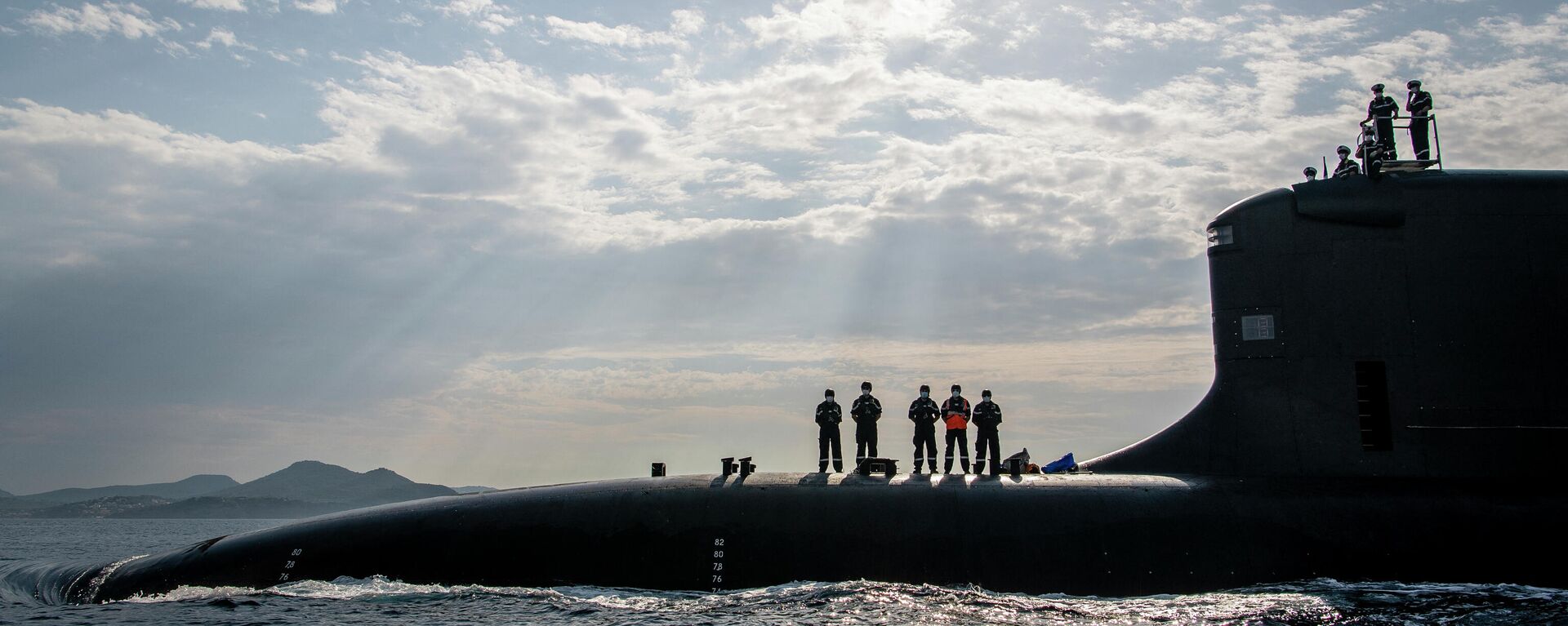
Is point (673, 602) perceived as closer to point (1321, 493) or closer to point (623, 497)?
point (623, 497)

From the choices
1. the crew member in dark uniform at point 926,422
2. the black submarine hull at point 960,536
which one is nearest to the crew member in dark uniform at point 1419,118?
the black submarine hull at point 960,536

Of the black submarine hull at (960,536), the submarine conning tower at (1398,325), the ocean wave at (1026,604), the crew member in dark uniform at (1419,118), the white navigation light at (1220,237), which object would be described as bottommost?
the ocean wave at (1026,604)

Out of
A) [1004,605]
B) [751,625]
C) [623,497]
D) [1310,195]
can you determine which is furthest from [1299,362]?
[623,497]

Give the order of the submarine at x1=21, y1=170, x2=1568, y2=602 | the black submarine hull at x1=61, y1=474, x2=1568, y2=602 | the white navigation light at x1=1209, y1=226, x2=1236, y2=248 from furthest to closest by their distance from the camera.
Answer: the white navigation light at x1=1209, y1=226, x2=1236, y2=248, the submarine at x1=21, y1=170, x2=1568, y2=602, the black submarine hull at x1=61, y1=474, x2=1568, y2=602

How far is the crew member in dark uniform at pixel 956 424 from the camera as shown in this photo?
18.3m

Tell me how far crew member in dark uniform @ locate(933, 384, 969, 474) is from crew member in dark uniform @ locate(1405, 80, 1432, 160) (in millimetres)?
7268

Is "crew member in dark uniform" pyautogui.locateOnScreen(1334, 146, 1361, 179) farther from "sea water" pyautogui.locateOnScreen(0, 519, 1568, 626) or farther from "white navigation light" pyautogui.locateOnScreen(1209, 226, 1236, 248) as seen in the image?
"sea water" pyautogui.locateOnScreen(0, 519, 1568, 626)

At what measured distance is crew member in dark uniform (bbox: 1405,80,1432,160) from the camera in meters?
16.0

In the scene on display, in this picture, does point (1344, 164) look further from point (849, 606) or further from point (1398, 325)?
point (849, 606)

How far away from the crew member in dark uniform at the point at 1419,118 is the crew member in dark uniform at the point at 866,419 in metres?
8.53

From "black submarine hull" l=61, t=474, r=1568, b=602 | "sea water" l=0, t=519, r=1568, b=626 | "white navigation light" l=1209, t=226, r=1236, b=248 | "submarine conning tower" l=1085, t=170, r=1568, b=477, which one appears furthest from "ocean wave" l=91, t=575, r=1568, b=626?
"white navigation light" l=1209, t=226, r=1236, b=248

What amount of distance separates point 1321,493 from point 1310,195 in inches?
159

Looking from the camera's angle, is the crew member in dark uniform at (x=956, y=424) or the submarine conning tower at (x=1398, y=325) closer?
the submarine conning tower at (x=1398, y=325)

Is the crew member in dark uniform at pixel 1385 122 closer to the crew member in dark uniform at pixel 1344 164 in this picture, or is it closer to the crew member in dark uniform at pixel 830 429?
the crew member in dark uniform at pixel 1344 164
